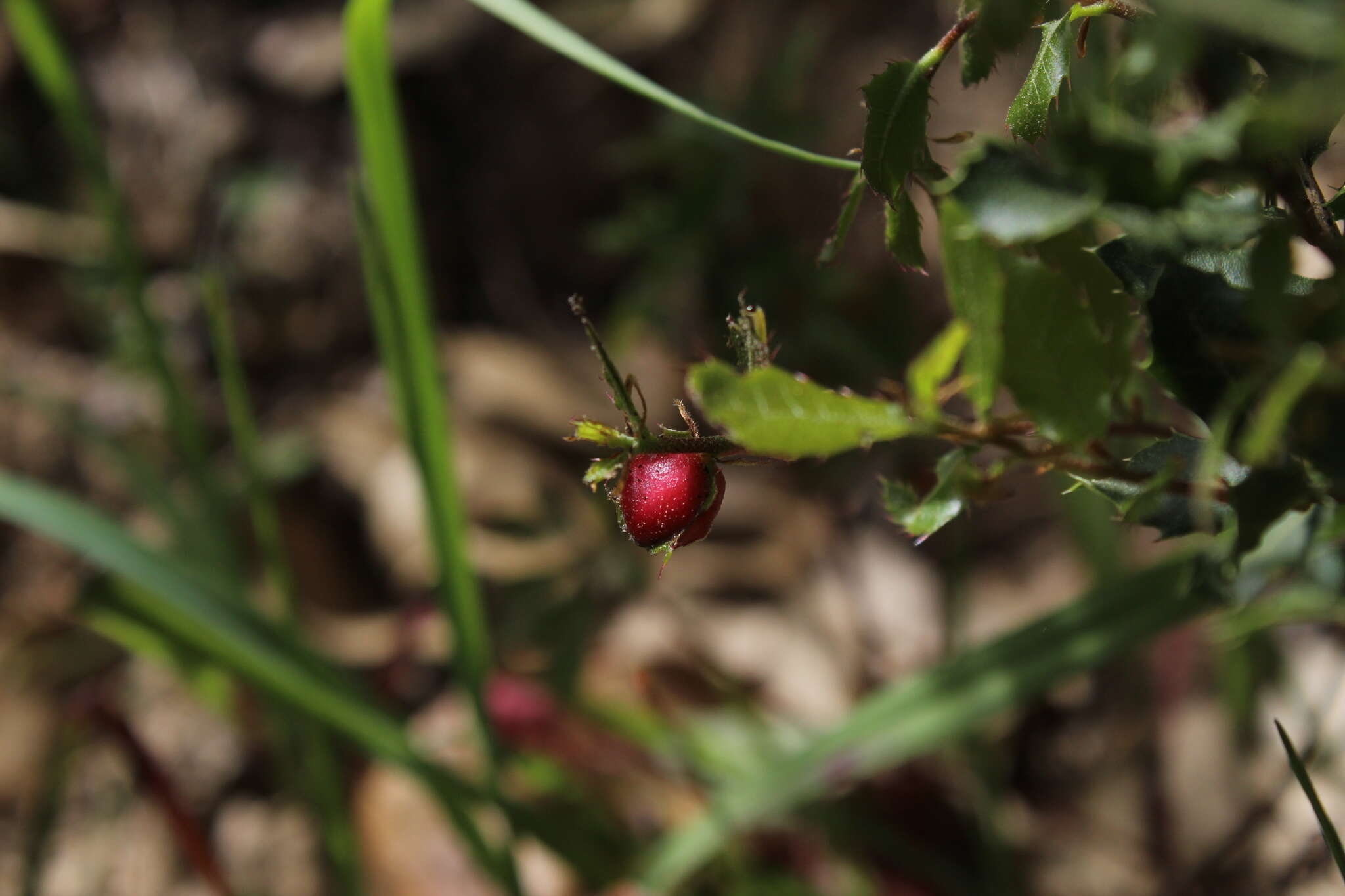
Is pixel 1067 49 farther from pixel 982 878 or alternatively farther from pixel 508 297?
pixel 508 297

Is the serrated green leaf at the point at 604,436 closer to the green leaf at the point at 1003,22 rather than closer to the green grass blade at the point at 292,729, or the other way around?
the green leaf at the point at 1003,22

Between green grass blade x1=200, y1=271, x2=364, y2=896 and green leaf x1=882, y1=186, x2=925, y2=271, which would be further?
green grass blade x1=200, y1=271, x2=364, y2=896

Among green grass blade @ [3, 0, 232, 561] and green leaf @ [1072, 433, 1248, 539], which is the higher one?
green grass blade @ [3, 0, 232, 561]

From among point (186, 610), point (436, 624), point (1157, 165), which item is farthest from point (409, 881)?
point (1157, 165)

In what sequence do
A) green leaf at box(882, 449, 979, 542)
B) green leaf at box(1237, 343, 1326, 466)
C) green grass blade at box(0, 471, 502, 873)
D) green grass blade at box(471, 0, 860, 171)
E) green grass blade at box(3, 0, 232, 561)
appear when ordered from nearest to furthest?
green leaf at box(1237, 343, 1326, 466) < green leaf at box(882, 449, 979, 542) < green grass blade at box(471, 0, 860, 171) < green grass blade at box(0, 471, 502, 873) < green grass blade at box(3, 0, 232, 561)

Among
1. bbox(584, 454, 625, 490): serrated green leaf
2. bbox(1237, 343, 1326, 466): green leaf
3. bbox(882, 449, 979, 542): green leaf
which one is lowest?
bbox(882, 449, 979, 542): green leaf

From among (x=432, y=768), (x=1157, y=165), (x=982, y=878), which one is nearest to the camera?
(x=1157, y=165)

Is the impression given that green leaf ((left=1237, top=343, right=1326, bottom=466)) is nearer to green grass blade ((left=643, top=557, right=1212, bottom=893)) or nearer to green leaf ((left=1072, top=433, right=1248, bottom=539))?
green leaf ((left=1072, top=433, right=1248, bottom=539))

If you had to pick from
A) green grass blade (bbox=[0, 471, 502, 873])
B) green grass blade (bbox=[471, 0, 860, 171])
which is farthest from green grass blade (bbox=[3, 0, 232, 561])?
green grass blade (bbox=[471, 0, 860, 171])

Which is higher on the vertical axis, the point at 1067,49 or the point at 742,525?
the point at 1067,49
